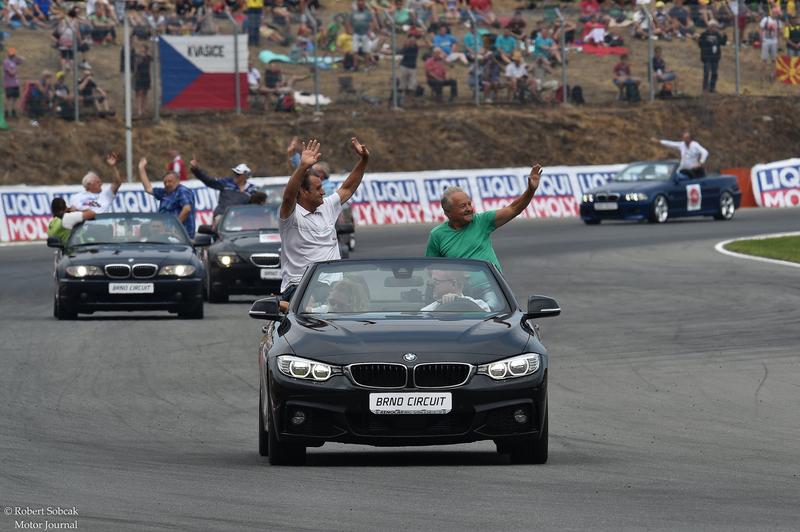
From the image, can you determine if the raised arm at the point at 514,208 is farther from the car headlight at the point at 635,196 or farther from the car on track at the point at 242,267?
the car headlight at the point at 635,196

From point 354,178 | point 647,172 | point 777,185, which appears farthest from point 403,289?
point 777,185

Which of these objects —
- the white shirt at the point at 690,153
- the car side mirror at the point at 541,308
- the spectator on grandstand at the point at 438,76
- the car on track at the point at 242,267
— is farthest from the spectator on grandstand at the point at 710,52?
the car side mirror at the point at 541,308

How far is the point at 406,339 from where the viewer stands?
973 cm

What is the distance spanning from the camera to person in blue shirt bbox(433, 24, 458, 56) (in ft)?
156

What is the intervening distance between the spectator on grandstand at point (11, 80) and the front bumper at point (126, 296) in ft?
70.4

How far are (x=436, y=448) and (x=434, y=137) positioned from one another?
40.8 metres

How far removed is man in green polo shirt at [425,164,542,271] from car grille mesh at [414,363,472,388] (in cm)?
244

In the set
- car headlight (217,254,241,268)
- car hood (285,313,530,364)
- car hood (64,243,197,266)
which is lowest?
car headlight (217,254,241,268)

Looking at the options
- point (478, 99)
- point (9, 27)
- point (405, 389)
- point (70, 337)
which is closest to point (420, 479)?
point (405, 389)

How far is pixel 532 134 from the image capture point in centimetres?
5300

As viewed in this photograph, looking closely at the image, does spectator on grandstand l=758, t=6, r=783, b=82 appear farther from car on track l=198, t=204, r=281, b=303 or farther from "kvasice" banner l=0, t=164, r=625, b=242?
car on track l=198, t=204, r=281, b=303

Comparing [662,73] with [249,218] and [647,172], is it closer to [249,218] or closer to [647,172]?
[647,172]

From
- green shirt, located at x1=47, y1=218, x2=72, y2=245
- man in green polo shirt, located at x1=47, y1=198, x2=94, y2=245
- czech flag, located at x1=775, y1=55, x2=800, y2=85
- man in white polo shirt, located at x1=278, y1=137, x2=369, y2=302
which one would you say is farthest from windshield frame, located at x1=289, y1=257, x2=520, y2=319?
czech flag, located at x1=775, y1=55, x2=800, y2=85

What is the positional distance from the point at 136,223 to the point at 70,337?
334cm
